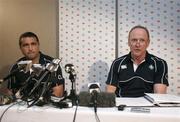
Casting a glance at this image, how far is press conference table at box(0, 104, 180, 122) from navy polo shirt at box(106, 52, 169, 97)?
2.49ft

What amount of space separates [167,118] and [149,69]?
962 millimetres

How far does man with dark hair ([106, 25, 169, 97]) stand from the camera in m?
2.16

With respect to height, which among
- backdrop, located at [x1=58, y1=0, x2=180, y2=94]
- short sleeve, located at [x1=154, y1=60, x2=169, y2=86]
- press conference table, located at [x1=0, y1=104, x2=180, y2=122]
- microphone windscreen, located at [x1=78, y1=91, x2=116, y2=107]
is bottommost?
press conference table, located at [x1=0, y1=104, x2=180, y2=122]

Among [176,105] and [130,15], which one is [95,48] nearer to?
[130,15]

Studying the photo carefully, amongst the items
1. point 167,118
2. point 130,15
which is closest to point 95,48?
point 130,15

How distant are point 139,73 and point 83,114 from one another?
99cm

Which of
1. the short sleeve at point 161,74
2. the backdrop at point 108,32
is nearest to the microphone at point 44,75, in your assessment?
the short sleeve at point 161,74

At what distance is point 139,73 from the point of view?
2189 mm

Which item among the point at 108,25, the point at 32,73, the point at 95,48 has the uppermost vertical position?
the point at 108,25

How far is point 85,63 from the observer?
286cm

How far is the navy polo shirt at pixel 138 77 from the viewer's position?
216 cm

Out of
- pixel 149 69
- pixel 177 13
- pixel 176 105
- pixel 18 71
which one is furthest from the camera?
pixel 177 13

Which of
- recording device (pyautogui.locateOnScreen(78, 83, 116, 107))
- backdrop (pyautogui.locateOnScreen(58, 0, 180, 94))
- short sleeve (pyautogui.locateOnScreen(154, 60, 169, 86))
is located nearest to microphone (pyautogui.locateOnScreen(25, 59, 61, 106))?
recording device (pyautogui.locateOnScreen(78, 83, 116, 107))

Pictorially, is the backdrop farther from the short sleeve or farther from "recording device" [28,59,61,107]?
"recording device" [28,59,61,107]
